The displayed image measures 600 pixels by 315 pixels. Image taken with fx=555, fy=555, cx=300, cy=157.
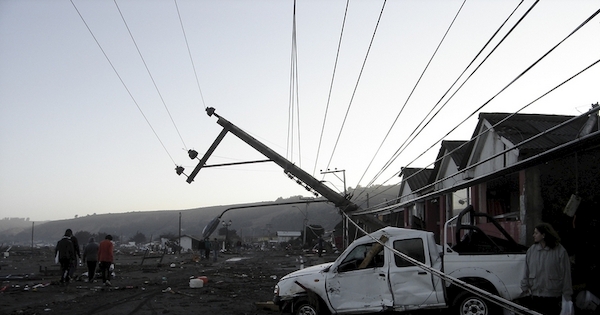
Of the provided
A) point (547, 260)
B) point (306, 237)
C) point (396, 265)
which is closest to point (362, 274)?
point (396, 265)

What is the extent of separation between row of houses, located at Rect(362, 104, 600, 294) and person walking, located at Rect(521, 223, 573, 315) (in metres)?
0.98

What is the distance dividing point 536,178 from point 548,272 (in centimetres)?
995

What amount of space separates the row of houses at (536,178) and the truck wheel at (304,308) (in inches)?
111

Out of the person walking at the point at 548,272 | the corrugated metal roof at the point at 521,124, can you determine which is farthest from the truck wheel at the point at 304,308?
the corrugated metal roof at the point at 521,124

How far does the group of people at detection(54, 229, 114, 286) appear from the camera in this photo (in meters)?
18.9

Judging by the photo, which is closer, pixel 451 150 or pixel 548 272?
pixel 548 272

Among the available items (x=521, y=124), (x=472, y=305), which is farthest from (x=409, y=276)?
(x=521, y=124)

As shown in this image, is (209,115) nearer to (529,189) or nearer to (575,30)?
(529,189)

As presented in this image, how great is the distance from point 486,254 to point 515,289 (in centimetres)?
78

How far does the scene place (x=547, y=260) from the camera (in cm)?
721

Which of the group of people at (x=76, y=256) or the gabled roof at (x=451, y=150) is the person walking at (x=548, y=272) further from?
the gabled roof at (x=451, y=150)

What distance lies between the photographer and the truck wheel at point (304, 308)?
11305 millimetres

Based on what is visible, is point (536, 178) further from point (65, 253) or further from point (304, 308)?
point (65, 253)

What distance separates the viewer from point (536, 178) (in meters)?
16.3
